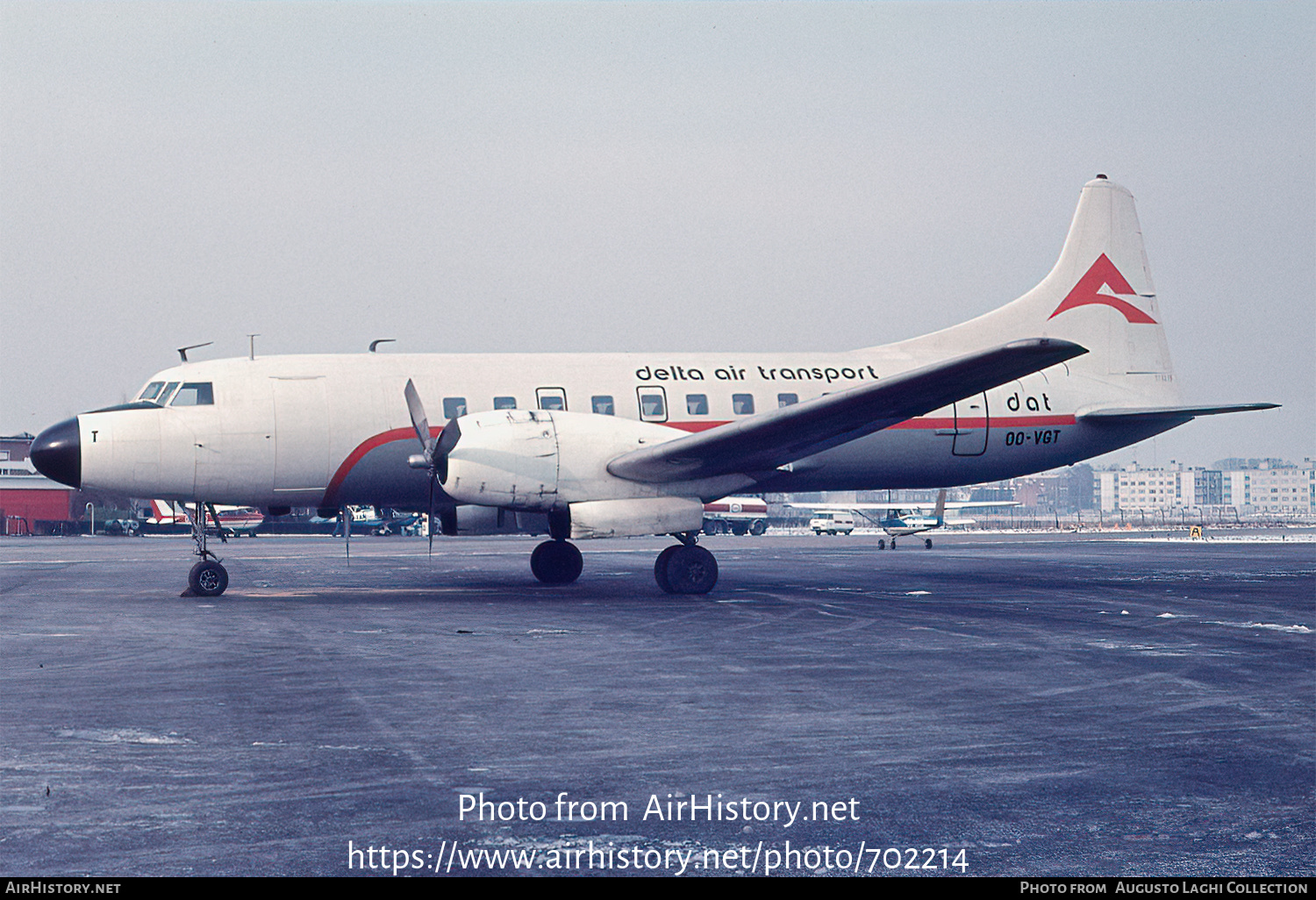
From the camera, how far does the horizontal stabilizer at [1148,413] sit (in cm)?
2375

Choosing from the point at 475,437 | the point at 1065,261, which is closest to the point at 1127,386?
the point at 1065,261

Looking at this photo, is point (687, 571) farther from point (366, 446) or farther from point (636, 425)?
point (366, 446)

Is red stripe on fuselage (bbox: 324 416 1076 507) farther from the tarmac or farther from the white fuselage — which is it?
the tarmac

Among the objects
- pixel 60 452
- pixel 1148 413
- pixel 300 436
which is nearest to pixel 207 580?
pixel 300 436

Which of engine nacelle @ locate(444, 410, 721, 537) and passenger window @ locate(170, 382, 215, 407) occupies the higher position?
passenger window @ locate(170, 382, 215, 407)

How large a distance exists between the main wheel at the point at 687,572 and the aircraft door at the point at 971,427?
6.03 meters

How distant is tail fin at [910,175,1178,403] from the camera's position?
2544cm

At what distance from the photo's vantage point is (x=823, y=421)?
18719mm

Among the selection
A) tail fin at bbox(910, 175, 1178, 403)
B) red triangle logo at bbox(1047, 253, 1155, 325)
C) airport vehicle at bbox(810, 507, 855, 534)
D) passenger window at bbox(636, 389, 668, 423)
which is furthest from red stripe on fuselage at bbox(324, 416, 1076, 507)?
airport vehicle at bbox(810, 507, 855, 534)

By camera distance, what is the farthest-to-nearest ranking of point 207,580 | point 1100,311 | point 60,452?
point 1100,311, point 207,580, point 60,452

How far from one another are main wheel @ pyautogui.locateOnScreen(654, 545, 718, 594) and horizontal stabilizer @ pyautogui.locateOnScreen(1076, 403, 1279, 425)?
8904mm

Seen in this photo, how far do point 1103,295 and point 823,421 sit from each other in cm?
A: 1031
